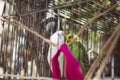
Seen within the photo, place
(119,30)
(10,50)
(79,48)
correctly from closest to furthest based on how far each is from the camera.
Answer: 1. (119,30)
2. (79,48)
3. (10,50)

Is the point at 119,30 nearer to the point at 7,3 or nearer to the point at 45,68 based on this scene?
the point at 45,68

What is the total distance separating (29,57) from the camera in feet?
3.25

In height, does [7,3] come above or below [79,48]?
above

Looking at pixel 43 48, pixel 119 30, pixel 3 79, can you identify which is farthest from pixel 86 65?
pixel 119 30

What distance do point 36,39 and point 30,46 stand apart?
0.12 ft

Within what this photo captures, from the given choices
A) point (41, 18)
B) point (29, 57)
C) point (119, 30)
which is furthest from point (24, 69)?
point (119, 30)

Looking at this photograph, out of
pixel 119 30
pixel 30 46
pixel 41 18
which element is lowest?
pixel 30 46

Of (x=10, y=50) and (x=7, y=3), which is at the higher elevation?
(x=7, y=3)

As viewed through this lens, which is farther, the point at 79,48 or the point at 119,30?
the point at 79,48

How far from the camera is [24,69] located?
936 millimetres

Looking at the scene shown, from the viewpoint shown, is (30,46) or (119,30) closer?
(119,30)

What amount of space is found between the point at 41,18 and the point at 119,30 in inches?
26.6

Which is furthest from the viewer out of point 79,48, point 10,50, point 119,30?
point 10,50

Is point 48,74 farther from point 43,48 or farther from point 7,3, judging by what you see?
point 7,3
